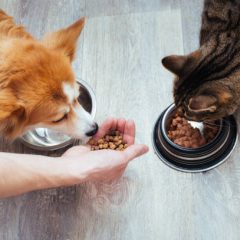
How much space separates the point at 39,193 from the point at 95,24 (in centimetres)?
109

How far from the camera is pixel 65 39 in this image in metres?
1.62

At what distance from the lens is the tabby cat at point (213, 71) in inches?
60.4

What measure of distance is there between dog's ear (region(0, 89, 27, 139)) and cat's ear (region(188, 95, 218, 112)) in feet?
2.16

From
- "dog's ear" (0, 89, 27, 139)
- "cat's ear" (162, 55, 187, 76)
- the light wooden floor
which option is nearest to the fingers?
the light wooden floor

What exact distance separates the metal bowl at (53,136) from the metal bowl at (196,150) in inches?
14.8

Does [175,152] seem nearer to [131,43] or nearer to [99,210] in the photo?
[99,210]

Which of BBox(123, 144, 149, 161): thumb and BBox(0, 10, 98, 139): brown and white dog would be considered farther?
BBox(123, 144, 149, 161): thumb

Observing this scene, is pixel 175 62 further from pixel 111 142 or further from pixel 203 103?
pixel 111 142

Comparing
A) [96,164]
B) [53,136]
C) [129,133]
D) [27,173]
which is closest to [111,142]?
[129,133]

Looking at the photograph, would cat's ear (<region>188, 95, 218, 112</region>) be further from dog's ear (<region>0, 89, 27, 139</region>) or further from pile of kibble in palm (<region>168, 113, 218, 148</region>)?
dog's ear (<region>0, 89, 27, 139</region>)

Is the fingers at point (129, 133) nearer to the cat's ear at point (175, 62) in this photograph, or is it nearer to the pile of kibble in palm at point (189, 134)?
the pile of kibble in palm at point (189, 134)

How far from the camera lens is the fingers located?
6.21 ft

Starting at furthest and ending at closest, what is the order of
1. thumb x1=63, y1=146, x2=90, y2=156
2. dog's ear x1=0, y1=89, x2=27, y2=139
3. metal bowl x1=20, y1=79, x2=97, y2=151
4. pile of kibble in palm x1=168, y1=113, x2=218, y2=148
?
metal bowl x1=20, y1=79, x2=97, y2=151 → pile of kibble in palm x1=168, y1=113, x2=218, y2=148 → thumb x1=63, y1=146, x2=90, y2=156 → dog's ear x1=0, y1=89, x2=27, y2=139

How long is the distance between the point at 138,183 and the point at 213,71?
27.2 inches
